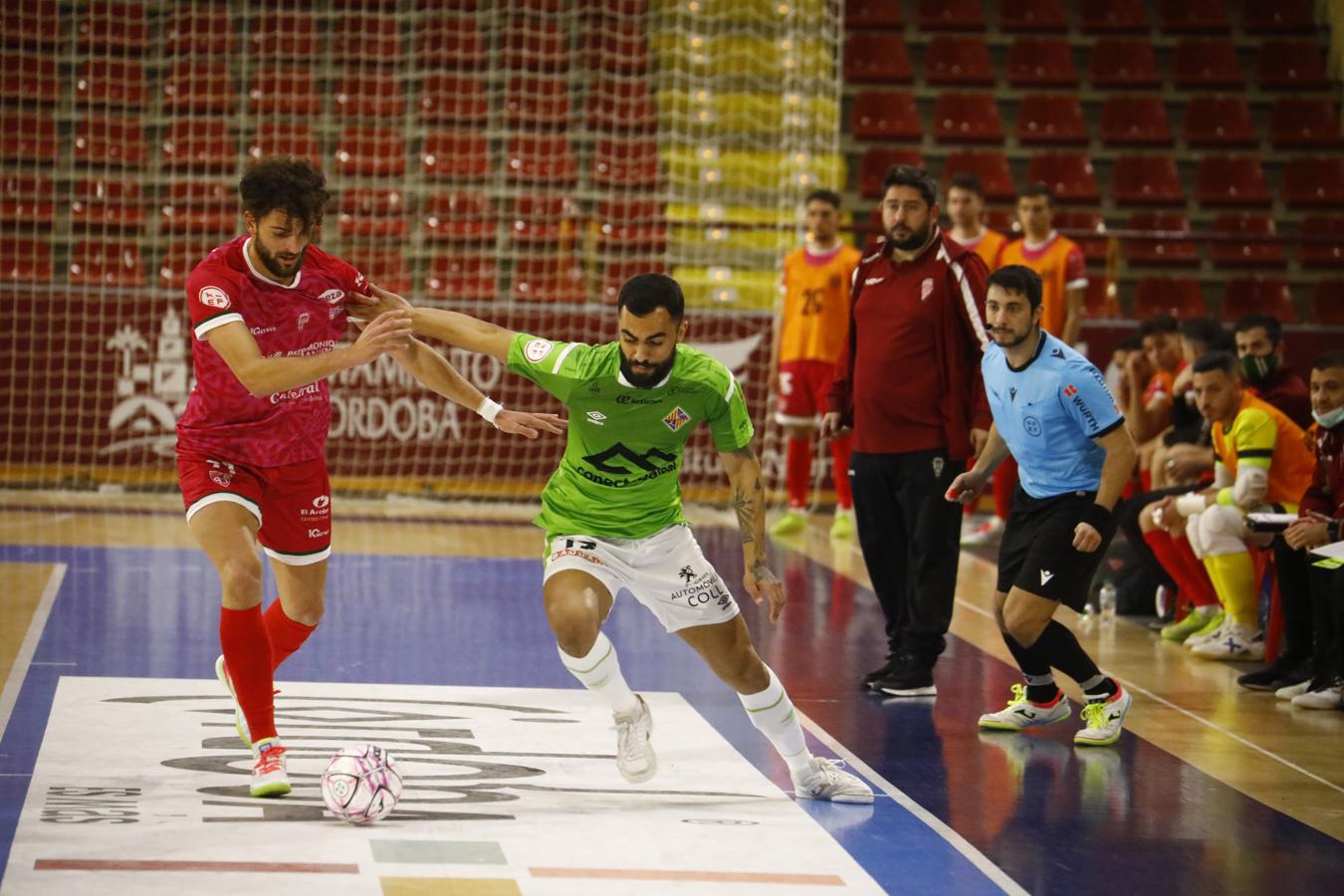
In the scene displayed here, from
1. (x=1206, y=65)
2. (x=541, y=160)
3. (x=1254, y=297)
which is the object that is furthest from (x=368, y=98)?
(x=1206, y=65)

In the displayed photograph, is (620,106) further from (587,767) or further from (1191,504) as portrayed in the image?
(587,767)

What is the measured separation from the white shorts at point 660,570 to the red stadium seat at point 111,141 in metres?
11.2

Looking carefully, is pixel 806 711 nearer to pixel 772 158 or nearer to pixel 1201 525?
pixel 1201 525

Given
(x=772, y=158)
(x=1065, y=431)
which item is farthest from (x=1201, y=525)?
(x=772, y=158)

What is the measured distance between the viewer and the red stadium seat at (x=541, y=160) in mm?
15695

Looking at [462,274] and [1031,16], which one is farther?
[1031,16]

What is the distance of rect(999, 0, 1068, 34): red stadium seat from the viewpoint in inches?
701

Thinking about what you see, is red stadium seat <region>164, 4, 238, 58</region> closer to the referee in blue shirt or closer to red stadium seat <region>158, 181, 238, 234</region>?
red stadium seat <region>158, 181, 238, 234</region>

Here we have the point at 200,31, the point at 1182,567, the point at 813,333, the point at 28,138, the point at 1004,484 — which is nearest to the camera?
the point at 1182,567

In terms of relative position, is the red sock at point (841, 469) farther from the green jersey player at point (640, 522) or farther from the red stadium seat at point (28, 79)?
the red stadium seat at point (28, 79)

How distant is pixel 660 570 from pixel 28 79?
1215 centimetres

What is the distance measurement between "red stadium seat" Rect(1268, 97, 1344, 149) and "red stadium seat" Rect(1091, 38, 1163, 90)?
4.09 ft

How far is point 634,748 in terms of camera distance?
216 inches

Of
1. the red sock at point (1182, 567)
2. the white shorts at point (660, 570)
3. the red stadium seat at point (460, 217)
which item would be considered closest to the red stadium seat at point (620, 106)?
the red stadium seat at point (460, 217)
